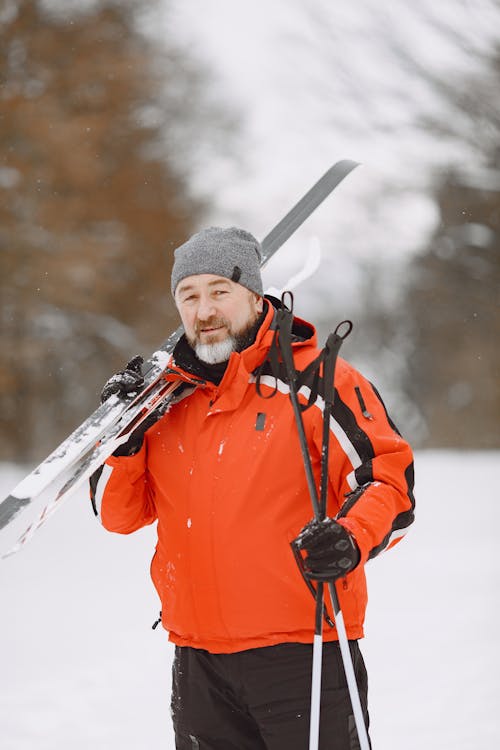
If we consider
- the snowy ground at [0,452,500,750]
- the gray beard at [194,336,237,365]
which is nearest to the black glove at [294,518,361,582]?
the gray beard at [194,336,237,365]

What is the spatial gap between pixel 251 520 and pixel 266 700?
367 mm

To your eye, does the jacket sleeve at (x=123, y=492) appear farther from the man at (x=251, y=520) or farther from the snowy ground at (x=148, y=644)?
the snowy ground at (x=148, y=644)

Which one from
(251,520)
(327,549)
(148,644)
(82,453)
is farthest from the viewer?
(148,644)

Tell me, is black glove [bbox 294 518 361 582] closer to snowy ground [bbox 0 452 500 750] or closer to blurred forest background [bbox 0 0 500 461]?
snowy ground [bbox 0 452 500 750]

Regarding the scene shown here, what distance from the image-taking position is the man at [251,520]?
180 cm

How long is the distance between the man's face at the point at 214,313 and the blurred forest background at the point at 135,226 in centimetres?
1003

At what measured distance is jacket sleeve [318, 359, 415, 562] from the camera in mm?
1701

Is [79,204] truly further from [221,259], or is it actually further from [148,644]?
[221,259]

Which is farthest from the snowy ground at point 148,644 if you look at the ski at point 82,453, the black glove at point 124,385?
the black glove at point 124,385

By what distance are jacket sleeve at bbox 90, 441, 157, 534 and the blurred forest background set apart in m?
9.94

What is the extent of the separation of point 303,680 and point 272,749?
0.15m

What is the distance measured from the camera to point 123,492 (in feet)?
6.64

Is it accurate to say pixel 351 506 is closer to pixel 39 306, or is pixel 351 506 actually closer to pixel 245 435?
pixel 245 435

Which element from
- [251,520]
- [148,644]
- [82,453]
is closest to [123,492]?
[82,453]
